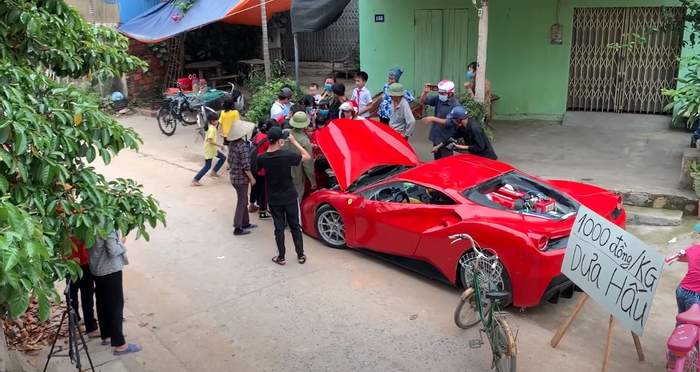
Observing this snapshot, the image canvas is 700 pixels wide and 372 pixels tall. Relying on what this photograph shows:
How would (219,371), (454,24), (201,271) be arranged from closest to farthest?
(219,371) < (201,271) < (454,24)

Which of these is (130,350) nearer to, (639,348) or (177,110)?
(639,348)

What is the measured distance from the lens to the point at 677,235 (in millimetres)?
7523

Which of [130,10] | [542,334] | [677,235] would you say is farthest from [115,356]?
[130,10]

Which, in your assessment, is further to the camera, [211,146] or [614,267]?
[211,146]

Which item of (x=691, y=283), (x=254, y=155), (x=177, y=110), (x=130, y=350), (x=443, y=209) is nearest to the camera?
(x=691, y=283)

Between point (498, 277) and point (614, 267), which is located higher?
point (614, 267)

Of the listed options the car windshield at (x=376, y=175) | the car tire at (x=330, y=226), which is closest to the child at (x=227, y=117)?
the car tire at (x=330, y=226)

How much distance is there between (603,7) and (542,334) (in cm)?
844

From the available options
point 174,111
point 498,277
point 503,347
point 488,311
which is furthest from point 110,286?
point 174,111

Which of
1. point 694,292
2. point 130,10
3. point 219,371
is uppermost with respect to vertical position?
point 130,10

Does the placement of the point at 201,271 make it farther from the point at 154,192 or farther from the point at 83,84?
the point at 83,84

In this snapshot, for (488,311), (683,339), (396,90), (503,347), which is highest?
(396,90)

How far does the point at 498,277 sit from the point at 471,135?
9.36ft

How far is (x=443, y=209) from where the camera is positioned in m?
6.21
